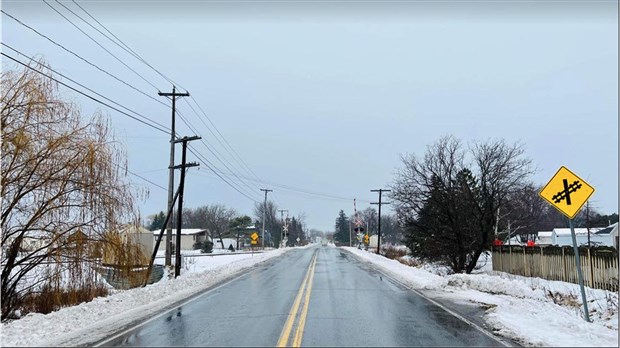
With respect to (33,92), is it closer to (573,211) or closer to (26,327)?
(26,327)

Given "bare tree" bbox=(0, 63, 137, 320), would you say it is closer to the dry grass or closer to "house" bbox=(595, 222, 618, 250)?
the dry grass

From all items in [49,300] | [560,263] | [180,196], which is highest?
[180,196]

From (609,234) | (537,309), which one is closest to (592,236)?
(609,234)

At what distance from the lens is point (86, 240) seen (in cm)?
1503

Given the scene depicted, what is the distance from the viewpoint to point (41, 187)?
46.9 ft

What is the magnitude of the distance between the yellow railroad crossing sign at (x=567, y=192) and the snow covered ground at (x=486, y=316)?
2.38 metres

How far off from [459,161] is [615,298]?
18.1 m

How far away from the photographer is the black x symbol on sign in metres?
11.4

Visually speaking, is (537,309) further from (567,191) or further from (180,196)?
(180,196)

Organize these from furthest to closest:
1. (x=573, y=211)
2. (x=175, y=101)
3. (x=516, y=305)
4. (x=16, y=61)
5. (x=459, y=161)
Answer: (x=459, y=161), (x=175, y=101), (x=16, y=61), (x=516, y=305), (x=573, y=211)

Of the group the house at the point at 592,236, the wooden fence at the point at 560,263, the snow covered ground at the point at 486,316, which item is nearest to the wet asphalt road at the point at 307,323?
the snow covered ground at the point at 486,316

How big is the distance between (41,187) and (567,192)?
43.7 ft

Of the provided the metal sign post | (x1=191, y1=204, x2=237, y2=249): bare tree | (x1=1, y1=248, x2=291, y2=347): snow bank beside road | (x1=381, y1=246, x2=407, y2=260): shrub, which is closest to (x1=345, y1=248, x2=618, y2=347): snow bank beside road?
the metal sign post

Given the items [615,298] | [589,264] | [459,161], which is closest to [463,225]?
[459,161]
